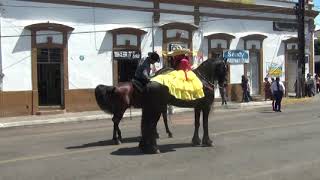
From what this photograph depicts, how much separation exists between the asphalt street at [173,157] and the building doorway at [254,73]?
21649mm

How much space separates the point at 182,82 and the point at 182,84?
1.6 inches

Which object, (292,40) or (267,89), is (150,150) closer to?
(267,89)

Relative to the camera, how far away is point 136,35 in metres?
31.5

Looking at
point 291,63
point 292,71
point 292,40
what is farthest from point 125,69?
point 292,71

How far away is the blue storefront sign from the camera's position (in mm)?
36219

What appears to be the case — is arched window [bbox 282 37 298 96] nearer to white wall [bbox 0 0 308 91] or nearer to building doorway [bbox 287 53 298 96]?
building doorway [bbox 287 53 298 96]

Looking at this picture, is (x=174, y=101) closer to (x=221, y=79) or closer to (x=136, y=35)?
(x=221, y=79)

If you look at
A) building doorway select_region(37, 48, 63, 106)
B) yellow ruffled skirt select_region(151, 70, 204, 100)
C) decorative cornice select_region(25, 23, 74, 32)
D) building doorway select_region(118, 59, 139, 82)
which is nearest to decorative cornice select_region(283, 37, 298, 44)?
building doorway select_region(118, 59, 139, 82)

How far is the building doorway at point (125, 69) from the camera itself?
31219mm

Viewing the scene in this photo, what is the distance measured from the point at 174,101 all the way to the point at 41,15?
1691 cm

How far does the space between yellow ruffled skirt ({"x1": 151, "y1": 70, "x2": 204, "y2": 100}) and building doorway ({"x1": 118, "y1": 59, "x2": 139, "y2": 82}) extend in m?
18.7

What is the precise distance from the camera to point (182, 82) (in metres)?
12.4

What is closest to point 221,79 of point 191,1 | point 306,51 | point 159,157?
point 159,157

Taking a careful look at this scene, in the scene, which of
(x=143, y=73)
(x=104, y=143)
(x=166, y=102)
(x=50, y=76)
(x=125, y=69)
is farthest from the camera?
(x=125, y=69)
